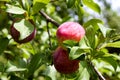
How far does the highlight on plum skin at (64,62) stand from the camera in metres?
1.25

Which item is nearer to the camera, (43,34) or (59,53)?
(59,53)

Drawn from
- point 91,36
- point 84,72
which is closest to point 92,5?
point 91,36

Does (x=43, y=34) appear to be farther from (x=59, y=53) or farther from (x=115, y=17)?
(x=115, y=17)

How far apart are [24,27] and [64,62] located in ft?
0.75

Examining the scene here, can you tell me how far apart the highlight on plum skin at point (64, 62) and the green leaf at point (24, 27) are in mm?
152

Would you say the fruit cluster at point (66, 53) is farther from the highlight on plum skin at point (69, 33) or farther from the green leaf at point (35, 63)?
A: the green leaf at point (35, 63)

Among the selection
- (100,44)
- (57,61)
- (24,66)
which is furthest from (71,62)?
(24,66)

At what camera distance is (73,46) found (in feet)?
3.94

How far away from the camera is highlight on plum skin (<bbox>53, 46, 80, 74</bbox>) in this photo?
1.25 metres

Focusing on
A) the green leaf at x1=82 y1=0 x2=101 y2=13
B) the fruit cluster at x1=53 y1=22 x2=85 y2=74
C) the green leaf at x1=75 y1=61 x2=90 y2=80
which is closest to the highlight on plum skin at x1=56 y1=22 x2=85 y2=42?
the fruit cluster at x1=53 y1=22 x2=85 y2=74

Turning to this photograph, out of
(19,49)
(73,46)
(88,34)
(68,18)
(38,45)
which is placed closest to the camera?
(73,46)

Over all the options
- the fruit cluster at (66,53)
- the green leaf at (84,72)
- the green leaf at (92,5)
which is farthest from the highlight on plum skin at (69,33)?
the green leaf at (92,5)

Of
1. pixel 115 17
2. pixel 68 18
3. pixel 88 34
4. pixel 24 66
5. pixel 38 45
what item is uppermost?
pixel 88 34

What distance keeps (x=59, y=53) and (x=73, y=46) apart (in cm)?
9
